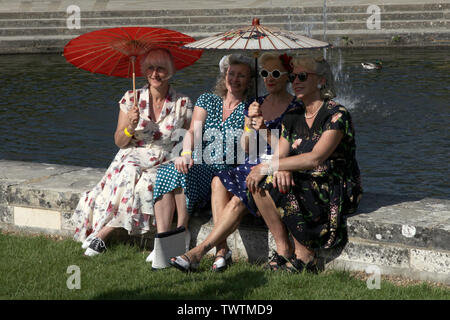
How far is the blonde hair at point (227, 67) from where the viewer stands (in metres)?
5.20

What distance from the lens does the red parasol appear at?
5.37m

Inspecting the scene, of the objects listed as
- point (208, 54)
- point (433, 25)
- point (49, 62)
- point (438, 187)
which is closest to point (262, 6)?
point (208, 54)

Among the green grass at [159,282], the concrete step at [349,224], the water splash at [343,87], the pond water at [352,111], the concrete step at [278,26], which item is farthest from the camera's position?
the concrete step at [278,26]

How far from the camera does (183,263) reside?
471 centimetres

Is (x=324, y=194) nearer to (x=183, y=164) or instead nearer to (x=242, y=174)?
(x=242, y=174)

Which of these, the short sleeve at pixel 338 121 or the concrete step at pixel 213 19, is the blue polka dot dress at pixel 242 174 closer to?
the short sleeve at pixel 338 121

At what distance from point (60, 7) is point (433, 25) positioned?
9559 mm

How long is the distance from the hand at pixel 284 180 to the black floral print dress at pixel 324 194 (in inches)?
1.4

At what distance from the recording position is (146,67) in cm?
552

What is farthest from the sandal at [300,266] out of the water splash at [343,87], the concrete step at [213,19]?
the concrete step at [213,19]

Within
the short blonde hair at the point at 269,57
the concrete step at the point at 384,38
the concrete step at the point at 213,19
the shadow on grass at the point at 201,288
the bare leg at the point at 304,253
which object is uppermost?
the concrete step at the point at 213,19

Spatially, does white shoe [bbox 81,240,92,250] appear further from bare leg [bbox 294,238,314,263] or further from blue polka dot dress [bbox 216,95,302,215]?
bare leg [bbox 294,238,314,263]

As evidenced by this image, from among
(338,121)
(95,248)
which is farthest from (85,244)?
(338,121)
